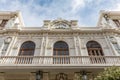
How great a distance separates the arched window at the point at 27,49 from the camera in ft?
46.9

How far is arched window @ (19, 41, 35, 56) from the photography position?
14298mm

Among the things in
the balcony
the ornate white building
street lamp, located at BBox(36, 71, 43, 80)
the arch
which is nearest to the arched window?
the ornate white building

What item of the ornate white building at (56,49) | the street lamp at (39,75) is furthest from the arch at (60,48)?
the street lamp at (39,75)

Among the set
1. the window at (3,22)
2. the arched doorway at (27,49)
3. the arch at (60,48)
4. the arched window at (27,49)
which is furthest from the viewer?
the window at (3,22)

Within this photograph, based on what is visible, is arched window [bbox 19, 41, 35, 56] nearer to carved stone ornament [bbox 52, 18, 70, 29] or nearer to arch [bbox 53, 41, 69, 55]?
arch [bbox 53, 41, 69, 55]

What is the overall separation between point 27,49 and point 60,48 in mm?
3014

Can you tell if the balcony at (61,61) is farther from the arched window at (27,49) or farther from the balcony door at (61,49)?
the arched window at (27,49)

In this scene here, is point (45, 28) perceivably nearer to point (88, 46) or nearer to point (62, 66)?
point (88, 46)

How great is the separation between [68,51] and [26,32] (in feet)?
15.5

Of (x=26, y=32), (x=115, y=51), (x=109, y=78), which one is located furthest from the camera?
(x=26, y=32)

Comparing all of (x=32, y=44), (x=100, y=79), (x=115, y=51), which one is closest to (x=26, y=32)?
(x=32, y=44)

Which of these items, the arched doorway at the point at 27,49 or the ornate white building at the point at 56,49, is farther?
the arched doorway at the point at 27,49

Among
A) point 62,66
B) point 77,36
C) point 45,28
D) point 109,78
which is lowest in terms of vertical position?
point 109,78

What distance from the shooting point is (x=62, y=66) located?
11.3 metres
